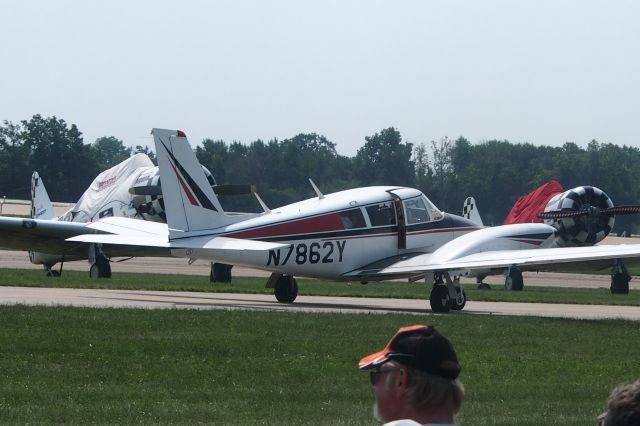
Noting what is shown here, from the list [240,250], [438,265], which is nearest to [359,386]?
[240,250]

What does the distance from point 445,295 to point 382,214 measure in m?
2.29

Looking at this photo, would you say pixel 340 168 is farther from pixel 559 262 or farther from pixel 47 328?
pixel 47 328

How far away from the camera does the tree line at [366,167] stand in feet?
237

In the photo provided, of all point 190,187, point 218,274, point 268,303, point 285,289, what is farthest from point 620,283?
point 190,187

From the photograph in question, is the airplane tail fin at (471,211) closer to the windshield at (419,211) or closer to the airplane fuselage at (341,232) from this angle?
the airplane fuselage at (341,232)

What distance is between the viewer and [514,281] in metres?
40.9

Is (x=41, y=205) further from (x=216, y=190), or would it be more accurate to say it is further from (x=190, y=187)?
(x=190, y=187)

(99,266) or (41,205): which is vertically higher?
(41,205)

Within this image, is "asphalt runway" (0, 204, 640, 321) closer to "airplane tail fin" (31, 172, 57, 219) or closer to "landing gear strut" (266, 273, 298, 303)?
"landing gear strut" (266, 273, 298, 303)

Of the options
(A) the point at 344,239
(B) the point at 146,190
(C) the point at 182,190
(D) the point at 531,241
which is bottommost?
(D) the point at 531,241

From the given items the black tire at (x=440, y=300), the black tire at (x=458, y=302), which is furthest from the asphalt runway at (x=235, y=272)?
the black tire at (x=440, y=300)

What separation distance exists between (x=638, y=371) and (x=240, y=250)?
29.5 ft

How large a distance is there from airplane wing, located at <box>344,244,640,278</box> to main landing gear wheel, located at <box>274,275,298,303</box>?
1.58m

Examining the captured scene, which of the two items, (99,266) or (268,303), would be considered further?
(99,266)
